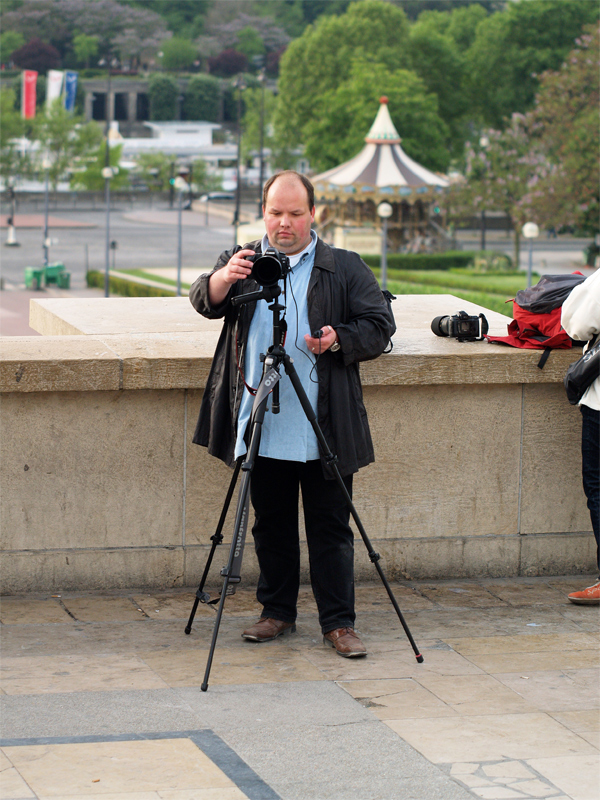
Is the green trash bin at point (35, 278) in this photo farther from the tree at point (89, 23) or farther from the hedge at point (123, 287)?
the tree at point (89, 23)

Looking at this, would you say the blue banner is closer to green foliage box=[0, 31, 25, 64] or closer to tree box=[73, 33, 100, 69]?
green foliage box=[0, 31, 25, 64]

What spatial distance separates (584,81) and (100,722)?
2317 inches

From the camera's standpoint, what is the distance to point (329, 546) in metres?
4.76

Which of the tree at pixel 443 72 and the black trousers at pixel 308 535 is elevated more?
the tree at pixel 443 72

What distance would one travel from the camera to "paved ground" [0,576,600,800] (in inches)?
137

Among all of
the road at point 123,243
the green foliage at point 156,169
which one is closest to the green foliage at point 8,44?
the green foliage at point 156,169

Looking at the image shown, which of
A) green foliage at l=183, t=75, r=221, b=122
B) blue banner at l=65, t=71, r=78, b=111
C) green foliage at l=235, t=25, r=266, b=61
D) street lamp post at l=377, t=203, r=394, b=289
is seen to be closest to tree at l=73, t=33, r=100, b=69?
green foliage at l=183, t=75, r=221, b=122

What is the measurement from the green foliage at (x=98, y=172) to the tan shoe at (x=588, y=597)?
83.1 m

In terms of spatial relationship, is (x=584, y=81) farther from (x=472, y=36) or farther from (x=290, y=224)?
(x=290, y=224)

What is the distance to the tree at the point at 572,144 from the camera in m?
55.1

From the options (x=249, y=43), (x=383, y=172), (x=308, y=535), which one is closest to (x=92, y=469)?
(x=308, y=535)

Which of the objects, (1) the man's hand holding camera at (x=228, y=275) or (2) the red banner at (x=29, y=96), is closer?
(1) the man's hand holding camera at (x=228, y=275)

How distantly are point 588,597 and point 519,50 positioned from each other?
8349 cm

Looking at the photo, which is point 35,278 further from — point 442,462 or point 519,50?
point 519,50
